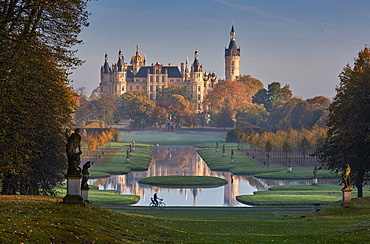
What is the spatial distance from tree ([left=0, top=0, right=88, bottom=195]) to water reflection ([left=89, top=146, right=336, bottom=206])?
57.9 feet

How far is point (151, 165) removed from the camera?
8669 centimetres

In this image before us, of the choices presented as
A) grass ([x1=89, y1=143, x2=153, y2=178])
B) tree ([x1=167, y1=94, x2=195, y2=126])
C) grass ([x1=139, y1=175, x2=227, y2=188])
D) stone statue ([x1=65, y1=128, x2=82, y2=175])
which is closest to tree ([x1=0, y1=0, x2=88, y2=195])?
stone statue ([x1=65, y1=128, x2=82, y2=175])

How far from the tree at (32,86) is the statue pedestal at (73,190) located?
6445 millimetres

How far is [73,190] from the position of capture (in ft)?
70.1

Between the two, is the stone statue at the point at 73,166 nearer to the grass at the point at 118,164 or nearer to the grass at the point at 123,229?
the grass at the point at 123,229

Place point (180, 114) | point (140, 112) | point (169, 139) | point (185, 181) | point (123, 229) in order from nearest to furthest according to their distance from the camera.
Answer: point (123, 229) < point (185, 181) < point (169, 139) < point (140, 112) < point (180, 114)

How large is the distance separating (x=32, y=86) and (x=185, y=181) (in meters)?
37.5

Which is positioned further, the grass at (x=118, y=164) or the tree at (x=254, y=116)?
the tree at (x=254, y=116)

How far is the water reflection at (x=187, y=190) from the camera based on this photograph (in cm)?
5291

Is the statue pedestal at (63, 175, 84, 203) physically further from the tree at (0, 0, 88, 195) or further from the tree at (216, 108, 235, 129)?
the tree at (216, 108, 235, 129)

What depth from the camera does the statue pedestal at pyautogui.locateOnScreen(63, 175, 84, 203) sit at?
21.2 m

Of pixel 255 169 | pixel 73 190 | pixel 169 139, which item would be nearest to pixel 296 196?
pixel 255 169

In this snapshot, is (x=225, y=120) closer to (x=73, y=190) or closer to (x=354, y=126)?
(x=354, y=126)

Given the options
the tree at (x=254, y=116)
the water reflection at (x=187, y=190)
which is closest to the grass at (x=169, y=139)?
the tree at (x=254, y=116)
